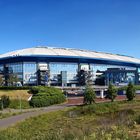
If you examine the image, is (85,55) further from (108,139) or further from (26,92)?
(108,139)

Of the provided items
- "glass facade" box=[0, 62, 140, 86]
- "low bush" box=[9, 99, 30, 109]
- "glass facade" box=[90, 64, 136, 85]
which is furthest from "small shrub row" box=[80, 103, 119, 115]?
"glass facade" box=[90, 64, 136, 85]

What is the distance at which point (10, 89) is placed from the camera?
7519 centimetres

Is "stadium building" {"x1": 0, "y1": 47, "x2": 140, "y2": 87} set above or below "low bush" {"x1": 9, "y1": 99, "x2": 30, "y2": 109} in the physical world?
above

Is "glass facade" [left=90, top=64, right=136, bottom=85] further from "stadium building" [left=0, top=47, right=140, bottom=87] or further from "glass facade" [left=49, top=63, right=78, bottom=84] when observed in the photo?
"glass facade" [left=49, top=63, right=78, bottom=84]

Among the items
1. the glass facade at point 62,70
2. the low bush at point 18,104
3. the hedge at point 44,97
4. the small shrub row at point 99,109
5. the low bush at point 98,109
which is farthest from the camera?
the glass facade at point 62,70

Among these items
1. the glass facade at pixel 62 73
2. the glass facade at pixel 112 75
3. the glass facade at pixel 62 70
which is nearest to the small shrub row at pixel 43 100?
the glass facade at pixel 62 73

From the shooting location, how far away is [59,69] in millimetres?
129875

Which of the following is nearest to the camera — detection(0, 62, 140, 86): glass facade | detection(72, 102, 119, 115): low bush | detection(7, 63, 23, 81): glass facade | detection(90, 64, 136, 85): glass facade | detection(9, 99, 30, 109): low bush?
detection(72, 102, 119, 115): low bush

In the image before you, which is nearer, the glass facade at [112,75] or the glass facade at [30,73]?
the glass facade at [30,73]

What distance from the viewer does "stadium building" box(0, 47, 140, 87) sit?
12431 centimetres

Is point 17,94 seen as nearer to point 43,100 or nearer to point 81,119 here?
point 43,100

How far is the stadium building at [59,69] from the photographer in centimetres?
12431

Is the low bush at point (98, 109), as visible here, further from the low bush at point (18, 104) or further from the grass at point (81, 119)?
the low bush at point (18, 104)

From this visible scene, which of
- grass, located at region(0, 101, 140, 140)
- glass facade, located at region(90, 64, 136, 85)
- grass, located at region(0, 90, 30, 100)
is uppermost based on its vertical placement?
glass facade, located at region(90, 64, 136, 85)
